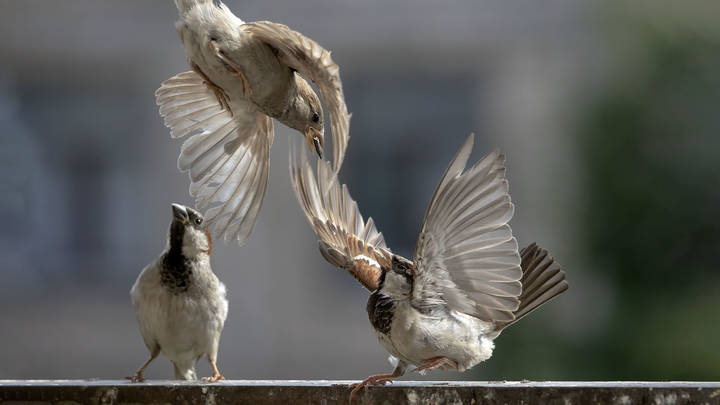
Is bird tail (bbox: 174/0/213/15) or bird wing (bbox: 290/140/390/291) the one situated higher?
bird tail (bbox: 174/0/213/15)

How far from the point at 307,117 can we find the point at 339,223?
0.55 meters

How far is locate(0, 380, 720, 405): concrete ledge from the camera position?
1227 mm

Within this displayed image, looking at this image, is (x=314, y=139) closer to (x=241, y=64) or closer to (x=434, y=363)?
(x=241, y=64)

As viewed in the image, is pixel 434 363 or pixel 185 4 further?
pixel 434 363

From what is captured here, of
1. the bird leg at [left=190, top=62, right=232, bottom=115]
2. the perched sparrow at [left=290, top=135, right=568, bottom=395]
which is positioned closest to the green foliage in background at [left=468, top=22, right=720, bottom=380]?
the perched sparrow at [left=290, top=135, right=568, bottom=395]

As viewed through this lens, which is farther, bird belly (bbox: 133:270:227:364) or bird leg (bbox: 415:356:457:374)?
bird belly (bbox: 133:270:227:364)

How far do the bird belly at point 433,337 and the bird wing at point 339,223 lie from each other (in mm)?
117

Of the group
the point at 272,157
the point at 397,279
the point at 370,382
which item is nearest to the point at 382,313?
the point at 397,279

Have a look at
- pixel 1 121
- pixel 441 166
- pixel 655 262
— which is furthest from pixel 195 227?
pixel 1 121

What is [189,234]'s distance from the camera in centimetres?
198

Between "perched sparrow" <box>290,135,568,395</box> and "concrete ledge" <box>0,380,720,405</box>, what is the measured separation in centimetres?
6

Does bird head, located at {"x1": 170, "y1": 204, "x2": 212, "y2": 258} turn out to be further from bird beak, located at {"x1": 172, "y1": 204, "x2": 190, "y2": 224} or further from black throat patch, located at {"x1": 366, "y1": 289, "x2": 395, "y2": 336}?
black throat patch, located at {"x1": 366, "y1": 289, "x2": 395, "y2": 336}

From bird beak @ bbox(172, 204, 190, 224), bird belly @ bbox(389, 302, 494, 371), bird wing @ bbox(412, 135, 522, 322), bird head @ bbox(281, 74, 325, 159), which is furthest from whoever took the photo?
bird beak @ bbox(172, 204, 190, 224)

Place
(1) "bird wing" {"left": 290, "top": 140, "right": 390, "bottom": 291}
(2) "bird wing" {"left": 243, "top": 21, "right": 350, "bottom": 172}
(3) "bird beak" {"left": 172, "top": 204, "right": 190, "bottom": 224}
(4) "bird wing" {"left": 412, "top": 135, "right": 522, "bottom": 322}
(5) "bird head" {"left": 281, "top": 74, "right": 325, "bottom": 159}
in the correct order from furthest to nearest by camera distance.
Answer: (3) "bird beak" {"left": 172, "top": 204, "right": 190, "bottom": 224}, (1) "bird wing" {"left": 290, "top": 140, "right": 390, "bottom": 291}, (4) "bird wing" {"left": 412, "top": 135, "right": 522, "bottom": 322}, (5) "bird head" {"left": 281, "top": 74, "right": 325, "bottom": 159}, (2) "bird wing" {"left": 243, "top": 21, "right": 350, "bottom": 172}
